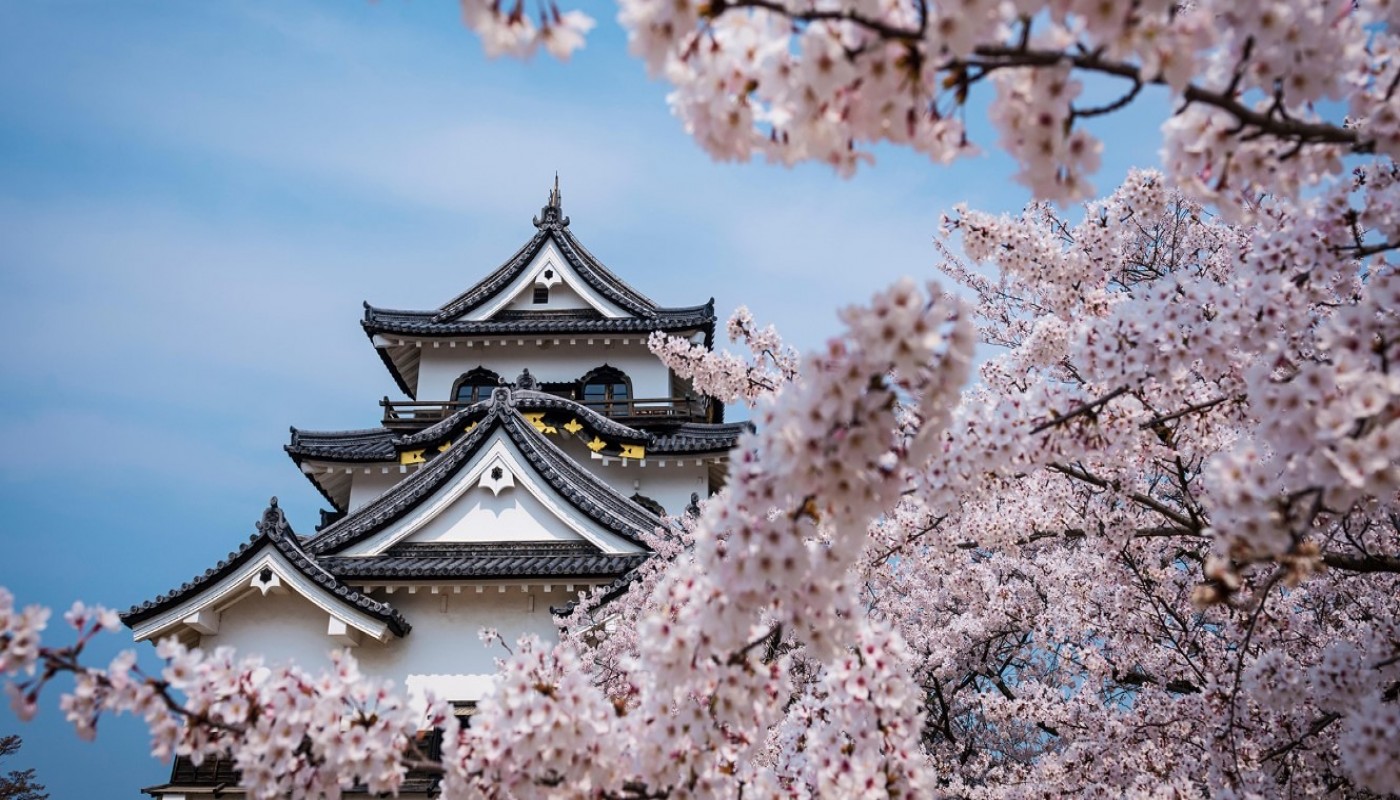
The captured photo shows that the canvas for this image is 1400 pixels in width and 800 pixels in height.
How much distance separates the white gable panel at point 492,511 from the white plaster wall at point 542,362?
568 centimetres

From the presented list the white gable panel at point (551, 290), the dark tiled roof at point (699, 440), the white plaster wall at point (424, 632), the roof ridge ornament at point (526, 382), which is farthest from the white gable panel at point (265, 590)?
the white gable panel at point (551, 290)

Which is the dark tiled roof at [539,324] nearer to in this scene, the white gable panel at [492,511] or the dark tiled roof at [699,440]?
the dark tiled roof at [699,440]

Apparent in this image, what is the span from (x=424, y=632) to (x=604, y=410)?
22.6 ft

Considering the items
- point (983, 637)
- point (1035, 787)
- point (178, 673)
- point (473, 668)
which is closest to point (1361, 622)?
point (1035, 787)

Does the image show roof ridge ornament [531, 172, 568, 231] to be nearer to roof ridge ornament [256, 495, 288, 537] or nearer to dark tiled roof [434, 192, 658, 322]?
dark tiled roof [434, 192, 658, 322]

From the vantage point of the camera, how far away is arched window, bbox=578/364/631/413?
63.5 feet

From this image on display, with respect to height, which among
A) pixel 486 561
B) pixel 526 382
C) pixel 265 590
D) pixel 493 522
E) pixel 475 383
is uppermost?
pixel 475 383

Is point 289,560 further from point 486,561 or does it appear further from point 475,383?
point 475,383

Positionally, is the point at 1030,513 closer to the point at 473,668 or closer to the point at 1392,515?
the point at 1392,515

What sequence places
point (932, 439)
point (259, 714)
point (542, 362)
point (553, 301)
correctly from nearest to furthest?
1. point (932, 439)
2. point (259, 714)
3. point (542, 362)
4. point (553, 301)

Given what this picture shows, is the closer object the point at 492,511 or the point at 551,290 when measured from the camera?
the point at 492,511

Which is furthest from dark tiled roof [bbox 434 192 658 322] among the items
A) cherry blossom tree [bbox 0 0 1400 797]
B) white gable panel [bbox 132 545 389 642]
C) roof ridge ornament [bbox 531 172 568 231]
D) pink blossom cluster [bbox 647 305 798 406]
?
cherry blossom tree [bbox 0 0 1400 797]

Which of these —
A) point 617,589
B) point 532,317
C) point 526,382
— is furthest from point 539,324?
point 617,589

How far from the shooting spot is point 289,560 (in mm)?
12203
